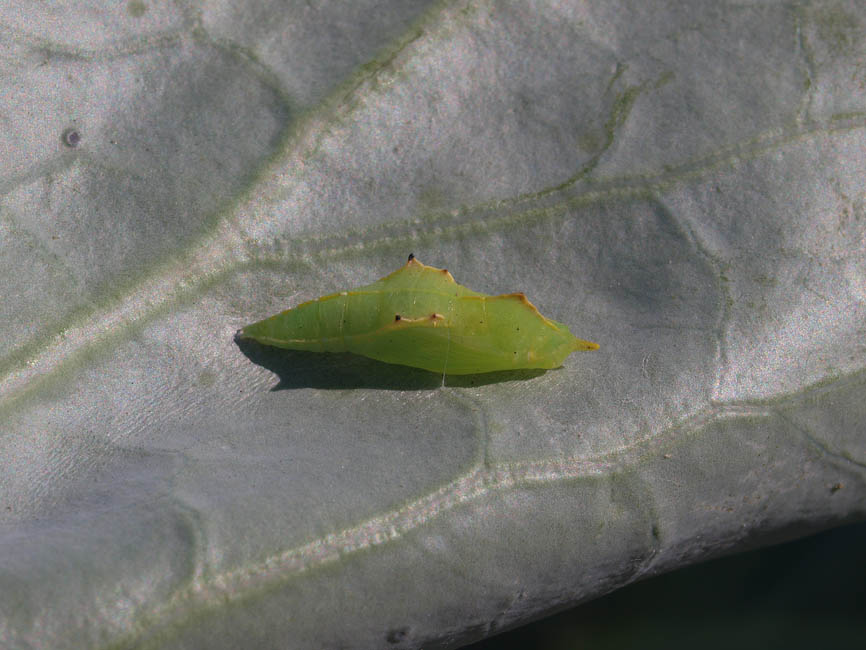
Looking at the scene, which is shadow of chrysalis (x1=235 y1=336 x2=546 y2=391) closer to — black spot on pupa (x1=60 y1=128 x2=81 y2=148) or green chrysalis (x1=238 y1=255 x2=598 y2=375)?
green chrysalis (x1=238 y1=255 x2=598 y2=375)

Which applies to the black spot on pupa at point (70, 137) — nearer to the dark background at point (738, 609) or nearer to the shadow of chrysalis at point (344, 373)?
the shadow of chrysalis at point (344, 373)

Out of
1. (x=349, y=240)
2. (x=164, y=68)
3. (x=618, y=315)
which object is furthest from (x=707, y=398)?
(x=164, y=68)

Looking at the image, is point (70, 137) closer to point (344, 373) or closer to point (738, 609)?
point (344, 373)

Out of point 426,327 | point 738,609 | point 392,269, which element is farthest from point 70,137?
point 738,609

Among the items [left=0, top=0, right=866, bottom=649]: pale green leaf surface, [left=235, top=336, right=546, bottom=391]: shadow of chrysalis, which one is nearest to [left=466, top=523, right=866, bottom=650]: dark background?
[left=0, top=0, right=866, bottom=649]: pale green leaf surface

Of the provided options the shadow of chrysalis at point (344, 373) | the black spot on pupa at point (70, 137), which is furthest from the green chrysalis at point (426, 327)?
the black spot on pupa at point (70, 137)
